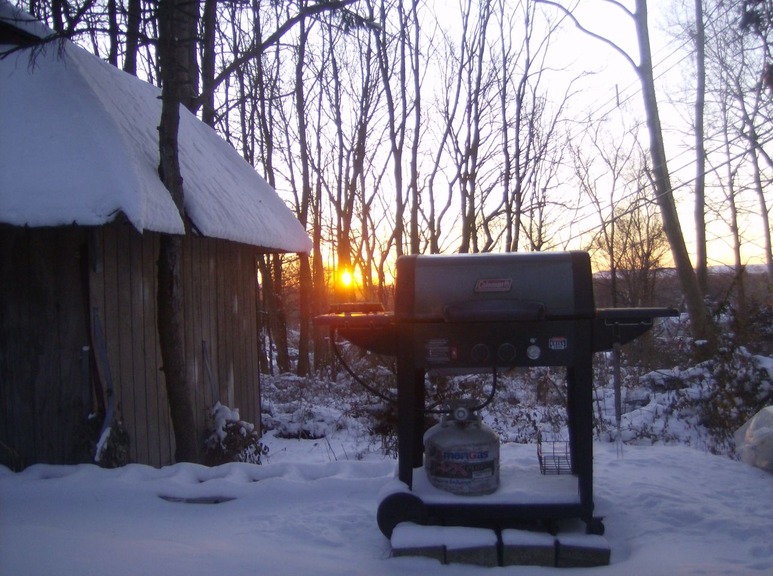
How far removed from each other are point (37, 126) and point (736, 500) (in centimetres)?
623

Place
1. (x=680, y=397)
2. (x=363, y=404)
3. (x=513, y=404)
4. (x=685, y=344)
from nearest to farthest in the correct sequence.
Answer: (x=680, y=397), (x=363, y=404), (x=513, y=404), (x=685, y=344)

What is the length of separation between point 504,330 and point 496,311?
0.21 m

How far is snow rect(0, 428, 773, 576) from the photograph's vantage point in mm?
3590

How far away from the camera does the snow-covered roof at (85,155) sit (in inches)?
214

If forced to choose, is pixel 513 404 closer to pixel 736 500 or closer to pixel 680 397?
pixel 680 397

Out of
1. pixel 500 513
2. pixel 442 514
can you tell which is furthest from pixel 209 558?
pixel 500 513

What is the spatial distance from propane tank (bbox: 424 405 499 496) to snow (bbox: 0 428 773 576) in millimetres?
337

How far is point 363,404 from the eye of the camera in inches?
476

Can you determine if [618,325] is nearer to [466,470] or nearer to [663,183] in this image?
[466,470]

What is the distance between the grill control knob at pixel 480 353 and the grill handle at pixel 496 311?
0.56ft

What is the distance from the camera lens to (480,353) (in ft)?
13.0

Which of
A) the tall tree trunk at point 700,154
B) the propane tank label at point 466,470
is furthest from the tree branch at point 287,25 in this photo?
the tall tree trunk at point 700,154

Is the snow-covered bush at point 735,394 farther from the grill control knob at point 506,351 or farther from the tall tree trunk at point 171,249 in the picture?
the tall tree trunk at point 171,249

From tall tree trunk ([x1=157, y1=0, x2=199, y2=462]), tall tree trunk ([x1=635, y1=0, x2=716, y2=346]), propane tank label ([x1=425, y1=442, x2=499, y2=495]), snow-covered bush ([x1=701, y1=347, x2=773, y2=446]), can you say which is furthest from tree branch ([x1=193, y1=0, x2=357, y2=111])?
tall tree trunk ([x1=635, y1=0, x2=716, y2=346])
